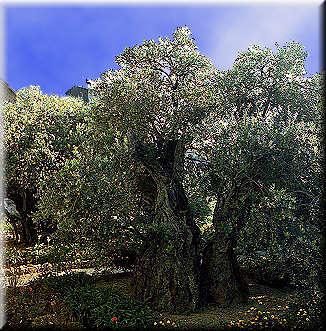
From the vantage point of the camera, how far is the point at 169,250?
26.3 feet

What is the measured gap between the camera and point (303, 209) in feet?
25.8

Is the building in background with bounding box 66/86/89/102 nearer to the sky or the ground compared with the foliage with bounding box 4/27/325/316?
nearer to the sky

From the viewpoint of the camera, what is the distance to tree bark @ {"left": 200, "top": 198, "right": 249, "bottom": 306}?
8508 millimetres

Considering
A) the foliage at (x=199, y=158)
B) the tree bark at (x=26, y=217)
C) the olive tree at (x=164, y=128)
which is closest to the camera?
the foliage at (x=199, y=158)

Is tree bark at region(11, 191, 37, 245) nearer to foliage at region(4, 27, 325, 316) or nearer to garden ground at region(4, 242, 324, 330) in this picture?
garden ground at region(4, 242, 324, 330)

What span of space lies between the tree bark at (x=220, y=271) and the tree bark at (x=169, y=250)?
338 mm

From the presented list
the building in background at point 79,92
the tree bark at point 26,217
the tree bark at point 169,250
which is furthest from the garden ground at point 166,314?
the building in background at point 79,92

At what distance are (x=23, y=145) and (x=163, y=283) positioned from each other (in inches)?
287

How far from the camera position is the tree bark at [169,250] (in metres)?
8.06

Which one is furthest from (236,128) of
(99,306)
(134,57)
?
(99,306)

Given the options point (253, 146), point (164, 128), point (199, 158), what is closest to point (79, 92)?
point (199, 158)

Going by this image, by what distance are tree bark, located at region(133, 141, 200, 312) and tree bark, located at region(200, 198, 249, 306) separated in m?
0.34

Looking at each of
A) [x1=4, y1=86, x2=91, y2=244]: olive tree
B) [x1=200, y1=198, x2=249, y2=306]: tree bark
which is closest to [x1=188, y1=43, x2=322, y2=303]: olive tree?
[x1=200, y1=198, x2=249, y2=306]: tree bark

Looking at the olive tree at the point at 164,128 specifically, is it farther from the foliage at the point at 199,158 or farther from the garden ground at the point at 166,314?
the garden ground at the point at 166,314
